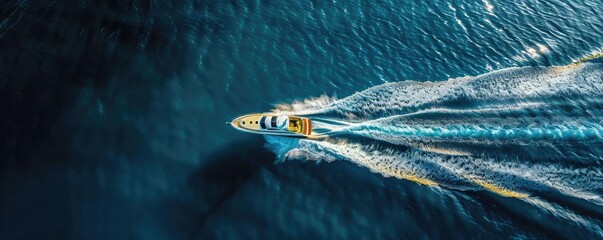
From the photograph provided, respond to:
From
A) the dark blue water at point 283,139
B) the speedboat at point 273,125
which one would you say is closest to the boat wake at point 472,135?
the dark blue water at point 283,139

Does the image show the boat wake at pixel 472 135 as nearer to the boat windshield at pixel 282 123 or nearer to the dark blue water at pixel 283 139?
the dark blue water at pixel 283 139

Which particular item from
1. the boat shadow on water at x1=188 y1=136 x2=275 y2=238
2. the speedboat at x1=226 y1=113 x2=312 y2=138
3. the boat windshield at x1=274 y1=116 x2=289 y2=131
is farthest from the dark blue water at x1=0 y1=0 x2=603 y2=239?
the boat windshield at x1=274 y1=116 x2=289 y2=131

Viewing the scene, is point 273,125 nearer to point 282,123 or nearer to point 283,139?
point 282,123

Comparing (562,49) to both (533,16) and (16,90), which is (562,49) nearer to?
(533,16)

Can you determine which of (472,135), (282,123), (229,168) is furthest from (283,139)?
(472,135)

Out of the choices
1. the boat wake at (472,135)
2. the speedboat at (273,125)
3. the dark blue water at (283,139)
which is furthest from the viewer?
the speedboat at (273,125)
